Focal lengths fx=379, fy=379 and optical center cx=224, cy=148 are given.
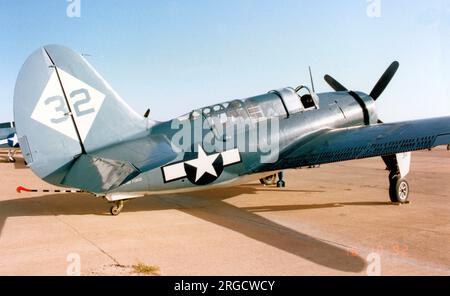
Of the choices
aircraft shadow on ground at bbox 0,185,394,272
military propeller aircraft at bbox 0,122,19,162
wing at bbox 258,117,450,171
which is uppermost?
wing at bbox 258,117,450,171

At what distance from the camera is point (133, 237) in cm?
648

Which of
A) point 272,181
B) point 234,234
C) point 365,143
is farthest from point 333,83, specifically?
point 234,234

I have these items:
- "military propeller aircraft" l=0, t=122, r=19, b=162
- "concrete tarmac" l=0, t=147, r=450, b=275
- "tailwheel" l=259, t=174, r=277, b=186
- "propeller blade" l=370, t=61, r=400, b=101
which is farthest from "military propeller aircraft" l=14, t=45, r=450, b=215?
"military propeller aircraft" l=0, t=122, r=19, b=162

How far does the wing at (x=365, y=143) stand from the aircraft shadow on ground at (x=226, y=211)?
1342mm

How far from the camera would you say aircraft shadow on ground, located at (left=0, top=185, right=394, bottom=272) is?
217 inches

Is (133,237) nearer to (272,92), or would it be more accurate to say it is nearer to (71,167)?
(71,167)

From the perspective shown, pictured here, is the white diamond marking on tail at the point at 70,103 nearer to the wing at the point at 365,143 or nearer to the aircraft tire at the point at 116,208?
the aircraft tire at the point at 116,208

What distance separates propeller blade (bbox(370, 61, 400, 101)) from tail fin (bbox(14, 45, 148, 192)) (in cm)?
804

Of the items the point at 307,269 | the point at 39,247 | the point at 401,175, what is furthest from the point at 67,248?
the point at 401,175

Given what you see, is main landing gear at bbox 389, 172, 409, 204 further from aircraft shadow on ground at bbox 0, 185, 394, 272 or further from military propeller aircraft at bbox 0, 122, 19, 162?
military propeller aircraft at bbox 0, 122, 19, 162

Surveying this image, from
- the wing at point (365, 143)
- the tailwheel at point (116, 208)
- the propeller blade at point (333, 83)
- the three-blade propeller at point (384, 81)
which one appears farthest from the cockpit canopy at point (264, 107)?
the propeller blade at point (333, 83)

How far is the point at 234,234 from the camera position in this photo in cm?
666

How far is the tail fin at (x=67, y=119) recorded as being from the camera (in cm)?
697

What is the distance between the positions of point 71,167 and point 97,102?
4.77 feet
